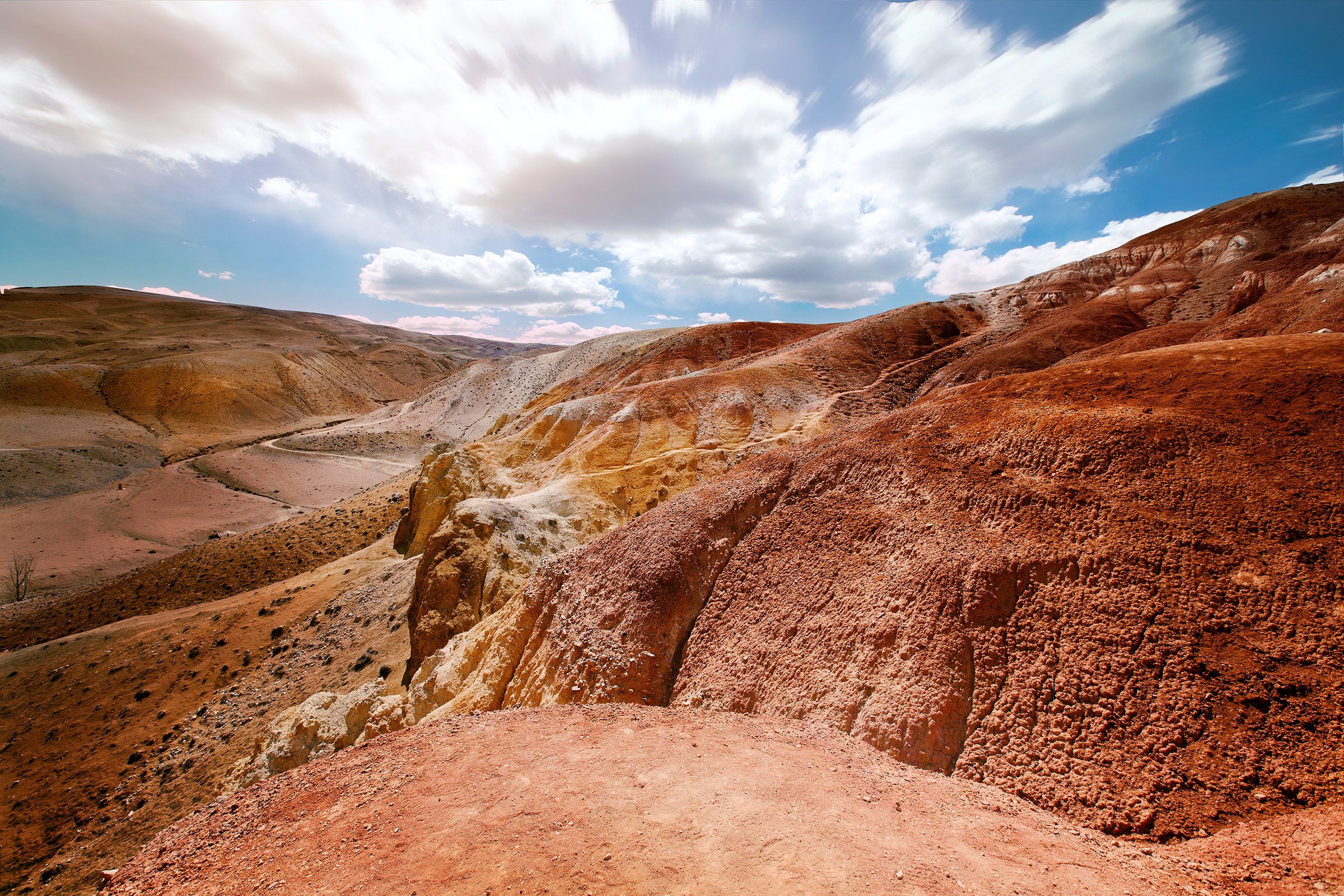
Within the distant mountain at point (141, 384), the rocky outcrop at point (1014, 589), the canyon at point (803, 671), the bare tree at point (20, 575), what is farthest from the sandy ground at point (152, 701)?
the distant mountain at point (141, 384)

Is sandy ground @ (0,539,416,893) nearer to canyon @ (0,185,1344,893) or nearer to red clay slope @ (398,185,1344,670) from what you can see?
canyon @ (0,185,1344,893)

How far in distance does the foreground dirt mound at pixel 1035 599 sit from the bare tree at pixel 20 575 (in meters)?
36.6

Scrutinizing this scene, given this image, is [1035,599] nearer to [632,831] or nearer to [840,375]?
[632,831]

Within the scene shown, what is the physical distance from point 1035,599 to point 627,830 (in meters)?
8.27

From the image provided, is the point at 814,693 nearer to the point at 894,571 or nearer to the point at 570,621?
the point at 894,571

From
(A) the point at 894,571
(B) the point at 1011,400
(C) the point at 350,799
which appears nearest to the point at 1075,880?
(A) the point at 894,571

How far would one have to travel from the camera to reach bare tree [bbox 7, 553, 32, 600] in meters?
29.5

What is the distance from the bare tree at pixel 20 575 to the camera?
1163 inches

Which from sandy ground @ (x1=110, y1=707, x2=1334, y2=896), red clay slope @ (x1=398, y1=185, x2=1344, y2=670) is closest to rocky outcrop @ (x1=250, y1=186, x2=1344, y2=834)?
red clay slope @ (x1=398, y1=185, x2=1344, y2=670)

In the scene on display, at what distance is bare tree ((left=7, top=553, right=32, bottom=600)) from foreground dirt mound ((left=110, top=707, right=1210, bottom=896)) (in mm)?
40860

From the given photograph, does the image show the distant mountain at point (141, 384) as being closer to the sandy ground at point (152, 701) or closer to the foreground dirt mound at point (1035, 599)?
the sandy ground at point (152, 701)

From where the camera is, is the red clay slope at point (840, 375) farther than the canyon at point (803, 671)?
Yes

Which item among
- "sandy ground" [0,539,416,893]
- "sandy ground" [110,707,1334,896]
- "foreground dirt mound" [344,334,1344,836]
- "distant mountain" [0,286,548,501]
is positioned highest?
"distant mountain" [0,286,548,501]

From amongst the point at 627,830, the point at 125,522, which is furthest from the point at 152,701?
the point at 125,522
